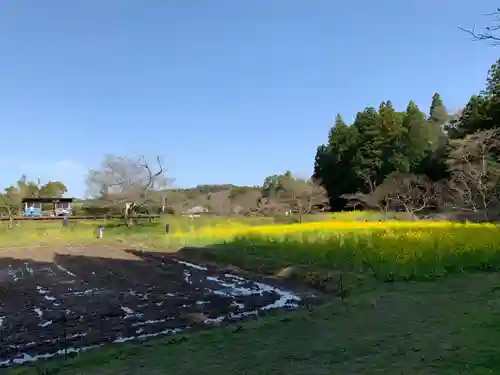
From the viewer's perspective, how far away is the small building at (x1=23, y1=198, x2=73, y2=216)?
4609 cm

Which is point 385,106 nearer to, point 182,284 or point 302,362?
point 182,284

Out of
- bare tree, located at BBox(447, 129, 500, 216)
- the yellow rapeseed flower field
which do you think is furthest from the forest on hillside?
the yellow rapeseed flower field

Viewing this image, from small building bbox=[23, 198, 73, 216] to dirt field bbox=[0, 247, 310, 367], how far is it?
113ft

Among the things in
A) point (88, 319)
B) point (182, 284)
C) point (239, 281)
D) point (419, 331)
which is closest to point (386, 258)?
point (239, 281)

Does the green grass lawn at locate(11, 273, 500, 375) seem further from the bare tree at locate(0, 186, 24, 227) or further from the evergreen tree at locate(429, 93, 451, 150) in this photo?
the evergreen tree at locate(429, 93, 451, 150)

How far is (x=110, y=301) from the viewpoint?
329 inches

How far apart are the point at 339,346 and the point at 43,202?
50.4 meters

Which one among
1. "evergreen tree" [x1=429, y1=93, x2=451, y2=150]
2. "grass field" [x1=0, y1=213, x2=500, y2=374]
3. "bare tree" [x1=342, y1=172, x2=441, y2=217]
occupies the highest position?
"evergreen tree" [x1=429, y1=93, x2=451, y2=150]

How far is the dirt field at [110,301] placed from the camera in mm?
5871

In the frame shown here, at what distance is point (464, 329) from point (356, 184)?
34.5 meters

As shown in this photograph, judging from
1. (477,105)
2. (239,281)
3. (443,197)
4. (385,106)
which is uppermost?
(385,106)

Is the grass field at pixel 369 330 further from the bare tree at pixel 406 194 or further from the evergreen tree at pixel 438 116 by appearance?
the evergreen tree at pixel 438 116

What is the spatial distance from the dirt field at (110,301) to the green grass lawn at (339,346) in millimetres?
927

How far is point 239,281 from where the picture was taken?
11.0 meters
